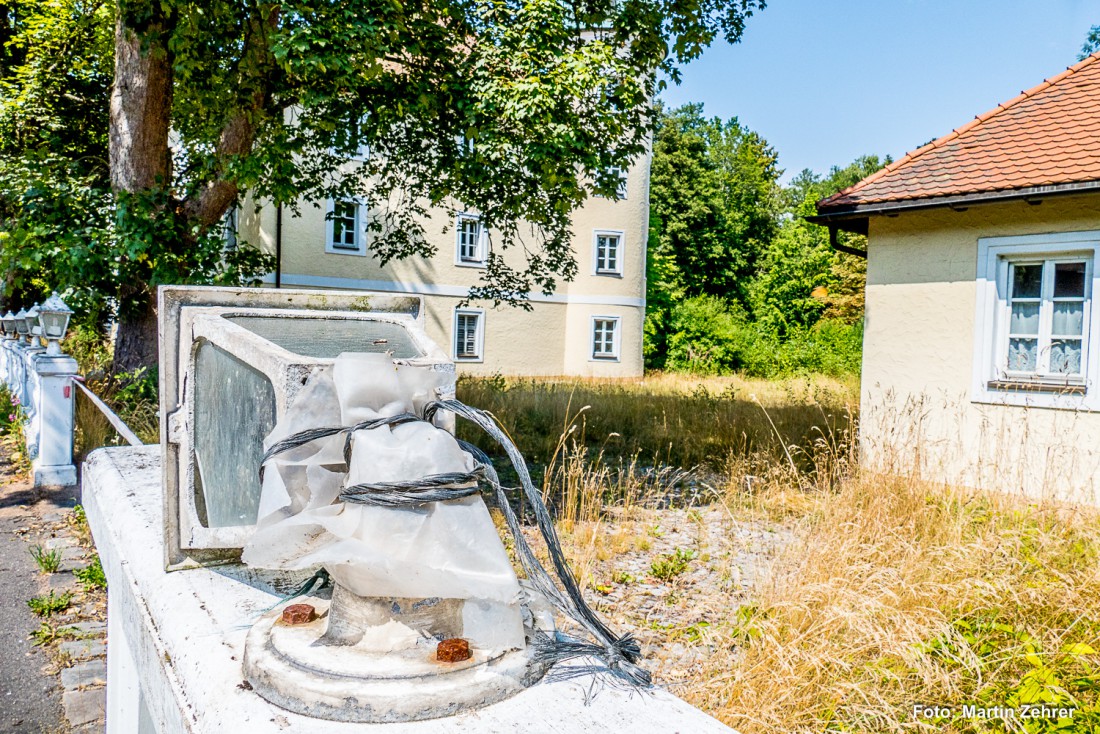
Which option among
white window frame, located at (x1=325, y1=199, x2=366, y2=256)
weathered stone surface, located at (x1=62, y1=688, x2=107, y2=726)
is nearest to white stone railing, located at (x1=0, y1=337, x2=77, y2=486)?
weathered stone surface, located at (x1=62, y1=688, x2=107, y2=726)

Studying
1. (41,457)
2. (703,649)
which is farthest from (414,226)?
(703,649)

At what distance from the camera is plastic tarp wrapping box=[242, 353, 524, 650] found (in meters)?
1.05

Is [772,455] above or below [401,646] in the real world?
below

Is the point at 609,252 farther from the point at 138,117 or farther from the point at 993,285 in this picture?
the point at 993,285

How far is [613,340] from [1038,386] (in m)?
19.0

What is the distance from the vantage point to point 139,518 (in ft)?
6.62

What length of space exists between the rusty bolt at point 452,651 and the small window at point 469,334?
22.9 m

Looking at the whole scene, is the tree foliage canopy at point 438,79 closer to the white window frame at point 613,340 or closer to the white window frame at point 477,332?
the white window frame at point 477,332

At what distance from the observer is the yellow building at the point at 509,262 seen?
20750mm

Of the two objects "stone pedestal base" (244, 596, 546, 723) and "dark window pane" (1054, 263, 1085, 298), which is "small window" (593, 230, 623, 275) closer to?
"dark window pane" (1054, 263, 1085, 298)

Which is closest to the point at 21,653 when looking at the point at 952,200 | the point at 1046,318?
the point at 952,200

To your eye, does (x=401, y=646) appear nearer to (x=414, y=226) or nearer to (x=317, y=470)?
(x=317, y=470)

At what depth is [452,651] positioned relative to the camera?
1.14m

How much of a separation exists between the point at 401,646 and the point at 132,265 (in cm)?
813
